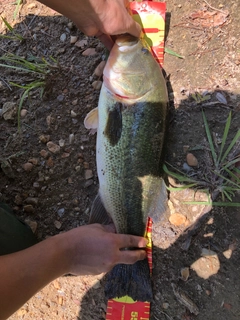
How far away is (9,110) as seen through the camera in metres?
2.91

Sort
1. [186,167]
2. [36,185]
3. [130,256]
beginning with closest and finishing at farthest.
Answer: [130,256]
[186,167]
[36,185]

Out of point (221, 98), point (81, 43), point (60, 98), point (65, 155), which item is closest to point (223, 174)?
point (221, 98)

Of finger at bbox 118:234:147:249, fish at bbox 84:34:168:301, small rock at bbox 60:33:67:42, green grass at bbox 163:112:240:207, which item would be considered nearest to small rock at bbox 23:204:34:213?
fish at bbox 84:34:168:301

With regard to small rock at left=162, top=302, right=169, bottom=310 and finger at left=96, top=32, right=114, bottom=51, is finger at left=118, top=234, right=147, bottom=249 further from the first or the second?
finger at left=96, top=32, right=114, bottom=51

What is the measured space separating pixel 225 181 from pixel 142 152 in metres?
0.75

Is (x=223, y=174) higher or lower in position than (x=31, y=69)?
lower

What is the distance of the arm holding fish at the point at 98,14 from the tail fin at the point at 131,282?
169 cm

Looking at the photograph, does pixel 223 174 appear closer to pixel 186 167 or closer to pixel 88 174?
pixel 186 167

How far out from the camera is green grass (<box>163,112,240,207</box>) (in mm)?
2582

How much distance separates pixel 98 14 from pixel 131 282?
Result: 1.91 m

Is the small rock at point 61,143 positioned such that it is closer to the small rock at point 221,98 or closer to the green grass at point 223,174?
the green grass at point 223,174

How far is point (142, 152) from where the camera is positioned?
7.84ft

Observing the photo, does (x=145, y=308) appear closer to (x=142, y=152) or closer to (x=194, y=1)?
(x=142, y=152)

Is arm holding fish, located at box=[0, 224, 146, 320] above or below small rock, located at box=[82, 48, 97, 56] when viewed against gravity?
below
